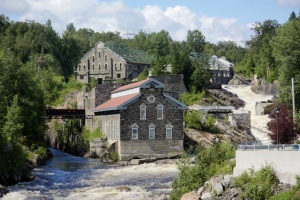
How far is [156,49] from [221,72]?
34688mm

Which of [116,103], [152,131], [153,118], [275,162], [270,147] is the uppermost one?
[116,103]

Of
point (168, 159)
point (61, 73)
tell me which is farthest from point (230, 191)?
point (61, 73)

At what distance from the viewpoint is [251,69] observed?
109 metres

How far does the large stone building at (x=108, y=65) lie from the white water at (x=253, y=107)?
602 inches

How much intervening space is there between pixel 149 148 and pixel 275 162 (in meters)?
32.0

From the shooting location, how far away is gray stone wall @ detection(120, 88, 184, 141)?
60469 mm

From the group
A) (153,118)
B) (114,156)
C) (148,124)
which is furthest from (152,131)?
(114,156)

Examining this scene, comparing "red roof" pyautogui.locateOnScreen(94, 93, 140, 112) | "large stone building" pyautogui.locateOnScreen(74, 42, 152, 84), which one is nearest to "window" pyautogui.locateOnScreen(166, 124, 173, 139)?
"red roof" pyautogui.locateOnScreen(94, 93, 140, 112)

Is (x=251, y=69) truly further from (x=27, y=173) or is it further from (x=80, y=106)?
(x=27, y=173)

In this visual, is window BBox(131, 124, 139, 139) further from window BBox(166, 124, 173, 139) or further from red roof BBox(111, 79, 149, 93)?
red roof BBox(111, 79, 149, 93)

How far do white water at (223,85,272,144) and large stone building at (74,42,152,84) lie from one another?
50.2 ft

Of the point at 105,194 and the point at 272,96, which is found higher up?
the point at 272,96

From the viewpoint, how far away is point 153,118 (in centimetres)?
6112

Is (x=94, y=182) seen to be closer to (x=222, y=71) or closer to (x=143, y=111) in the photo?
(x=143, y=111)
